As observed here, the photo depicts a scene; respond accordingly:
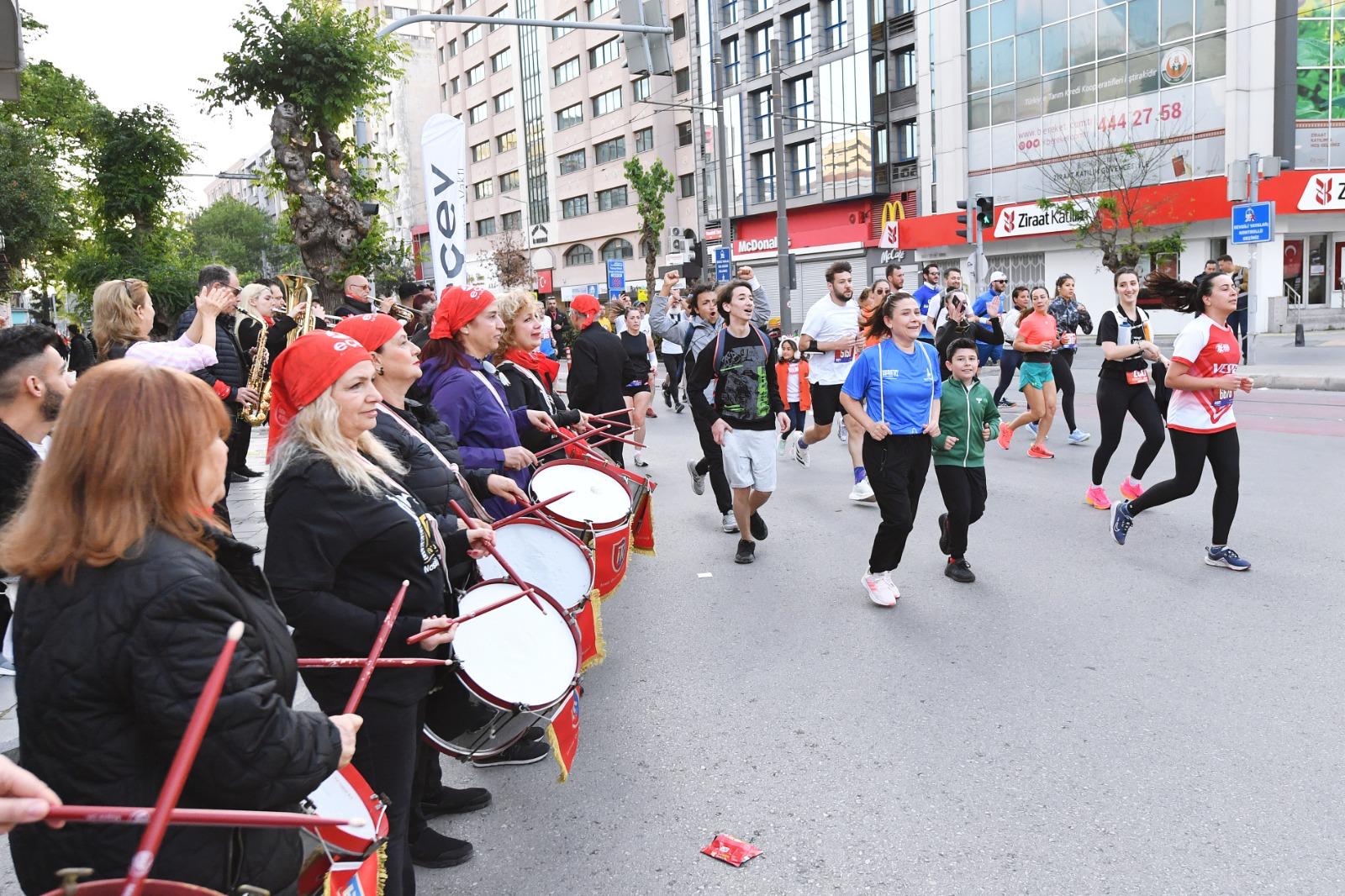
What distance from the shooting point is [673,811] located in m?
3.76

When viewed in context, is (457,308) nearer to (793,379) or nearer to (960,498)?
(960,498)

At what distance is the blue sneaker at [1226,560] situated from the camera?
623 cm

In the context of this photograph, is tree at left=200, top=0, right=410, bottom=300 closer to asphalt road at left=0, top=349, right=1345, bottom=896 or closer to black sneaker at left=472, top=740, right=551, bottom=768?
asphalt road at left=0, top=349, right=1345, bottom=896

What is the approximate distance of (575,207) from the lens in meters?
61.9

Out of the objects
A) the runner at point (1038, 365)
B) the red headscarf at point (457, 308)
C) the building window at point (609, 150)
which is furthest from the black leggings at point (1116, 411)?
the building window at point (609, 150)

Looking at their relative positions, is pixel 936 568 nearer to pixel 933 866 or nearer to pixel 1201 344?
pixel 1201 344

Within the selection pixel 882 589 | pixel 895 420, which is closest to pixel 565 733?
pixel 882 589

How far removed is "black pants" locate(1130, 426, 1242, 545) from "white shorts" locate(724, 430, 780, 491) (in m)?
2.59

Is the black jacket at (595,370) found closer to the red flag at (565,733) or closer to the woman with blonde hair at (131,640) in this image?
the red flag at (565,733)

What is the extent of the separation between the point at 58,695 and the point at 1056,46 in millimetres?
36725

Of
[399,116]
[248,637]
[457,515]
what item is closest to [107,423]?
[248,637]

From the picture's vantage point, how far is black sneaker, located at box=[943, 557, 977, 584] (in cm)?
639

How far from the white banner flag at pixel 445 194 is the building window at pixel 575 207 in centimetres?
5272

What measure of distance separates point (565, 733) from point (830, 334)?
20.5ft
